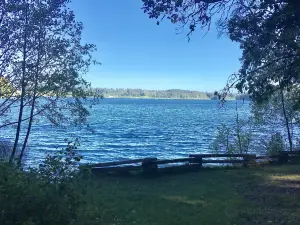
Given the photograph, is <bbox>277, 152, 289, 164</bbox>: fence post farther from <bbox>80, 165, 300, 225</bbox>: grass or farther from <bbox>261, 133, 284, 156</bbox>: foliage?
<bbox>261, 133, 284, 156</bbox>: foliage

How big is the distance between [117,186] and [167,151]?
1890cm

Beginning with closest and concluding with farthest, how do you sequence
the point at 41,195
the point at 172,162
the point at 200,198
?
the point at 41,195
the point at 200,198
the point at 172,162

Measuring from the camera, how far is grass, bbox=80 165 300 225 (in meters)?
7.87

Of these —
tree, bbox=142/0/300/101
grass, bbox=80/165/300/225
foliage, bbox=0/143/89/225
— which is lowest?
grass, bbox=80/165/300/225

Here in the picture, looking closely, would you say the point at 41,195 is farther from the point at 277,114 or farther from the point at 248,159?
the point at 277,114

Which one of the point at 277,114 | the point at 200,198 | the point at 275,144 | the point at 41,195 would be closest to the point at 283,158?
the point at 275,144

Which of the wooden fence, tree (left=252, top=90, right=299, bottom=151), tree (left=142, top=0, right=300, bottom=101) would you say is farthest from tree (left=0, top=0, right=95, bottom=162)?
tree (left=252, top=90, right=299, bottom=151)

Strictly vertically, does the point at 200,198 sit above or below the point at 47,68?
below

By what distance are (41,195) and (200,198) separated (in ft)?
21.2

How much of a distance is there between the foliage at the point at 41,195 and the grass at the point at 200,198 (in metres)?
0.40

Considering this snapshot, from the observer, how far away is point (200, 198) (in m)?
9.95

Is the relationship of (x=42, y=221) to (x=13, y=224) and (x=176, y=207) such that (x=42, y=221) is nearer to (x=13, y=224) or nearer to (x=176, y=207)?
(x=13, y=224)

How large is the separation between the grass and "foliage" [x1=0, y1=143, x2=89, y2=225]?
1.30 feet

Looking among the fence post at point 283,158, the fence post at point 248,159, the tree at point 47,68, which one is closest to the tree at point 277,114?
the fence post at point 283,158
